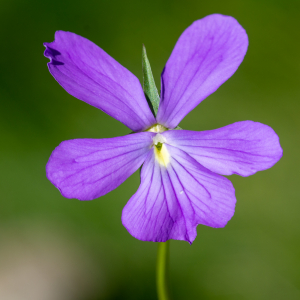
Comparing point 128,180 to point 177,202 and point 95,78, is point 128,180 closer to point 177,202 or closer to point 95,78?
point 177,202

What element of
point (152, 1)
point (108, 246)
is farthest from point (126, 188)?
point (152, 1)

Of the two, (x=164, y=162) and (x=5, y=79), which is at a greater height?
(x=5, y=79)

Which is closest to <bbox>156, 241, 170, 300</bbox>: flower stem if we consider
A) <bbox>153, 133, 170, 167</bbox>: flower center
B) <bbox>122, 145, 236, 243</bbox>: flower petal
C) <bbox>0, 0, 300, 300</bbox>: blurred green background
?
<bbox>122, 145, 236, 243</bbox>: flower petal

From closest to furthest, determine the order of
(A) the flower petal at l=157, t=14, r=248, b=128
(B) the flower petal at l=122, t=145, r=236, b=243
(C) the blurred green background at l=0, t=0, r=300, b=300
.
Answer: (A) the flower petal at l=157, t=14, r=248, b=128
(B) the flower petal at l=122, t=145, r=236, b=243
(C) the blurred green background at l=0, t=0, r=300, b=300

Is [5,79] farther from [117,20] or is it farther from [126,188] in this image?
[126,188]

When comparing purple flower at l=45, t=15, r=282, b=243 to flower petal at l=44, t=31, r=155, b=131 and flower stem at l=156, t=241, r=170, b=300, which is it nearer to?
flower petal at l=44, t=31, r=155, b=131

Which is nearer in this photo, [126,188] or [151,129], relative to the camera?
[151,129]

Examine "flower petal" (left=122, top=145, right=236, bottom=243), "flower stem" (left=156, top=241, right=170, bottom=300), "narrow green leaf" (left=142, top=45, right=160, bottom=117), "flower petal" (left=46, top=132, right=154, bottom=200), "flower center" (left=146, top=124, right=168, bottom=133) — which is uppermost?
"narrow green leaf" (left=142, top=45, right=160, bottom=117)
